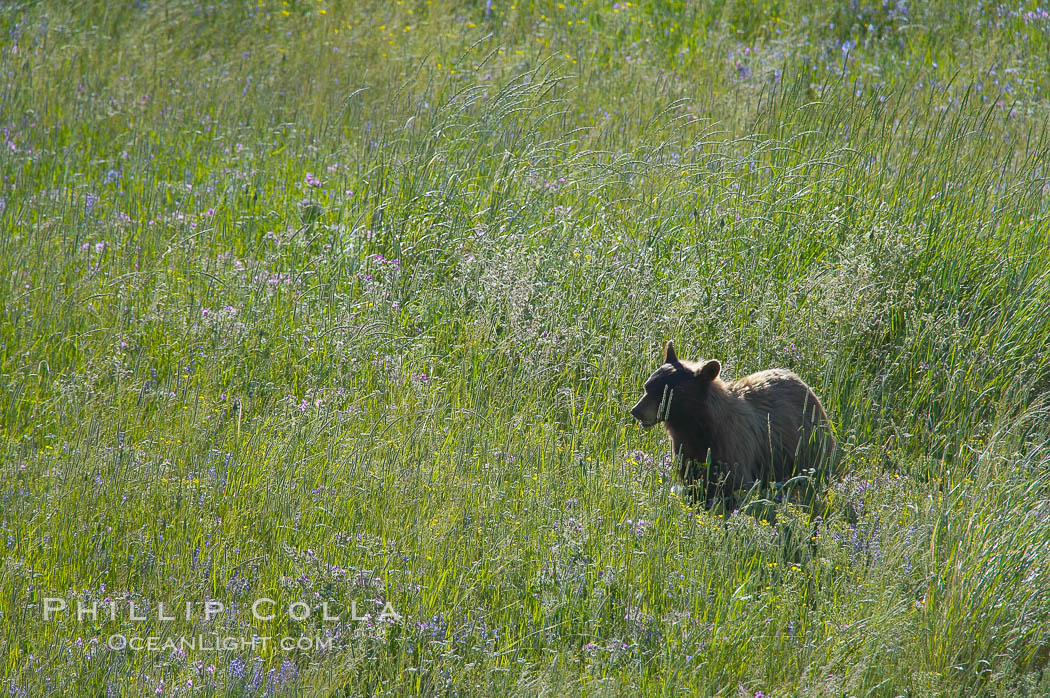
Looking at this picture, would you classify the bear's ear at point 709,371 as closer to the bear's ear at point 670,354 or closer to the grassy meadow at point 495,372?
the bear's ear at point 670,354

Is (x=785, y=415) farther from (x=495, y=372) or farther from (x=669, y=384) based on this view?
(x=495, y=372)

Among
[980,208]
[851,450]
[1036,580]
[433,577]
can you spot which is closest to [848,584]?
[1036,580]

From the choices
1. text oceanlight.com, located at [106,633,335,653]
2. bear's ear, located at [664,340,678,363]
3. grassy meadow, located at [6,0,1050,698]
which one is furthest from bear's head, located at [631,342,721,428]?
text oceanlight.com, located at [106,633,335,653]

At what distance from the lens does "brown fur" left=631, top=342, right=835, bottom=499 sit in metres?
4.38

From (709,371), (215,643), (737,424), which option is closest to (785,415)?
(737,424)

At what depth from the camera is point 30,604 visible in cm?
311

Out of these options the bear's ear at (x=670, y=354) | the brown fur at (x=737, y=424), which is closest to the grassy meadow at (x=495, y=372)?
the brown fur at (x=737, y=424)

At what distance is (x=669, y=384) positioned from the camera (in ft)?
14.3

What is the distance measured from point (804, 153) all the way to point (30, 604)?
523 cm

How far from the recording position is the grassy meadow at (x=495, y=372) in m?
3.26

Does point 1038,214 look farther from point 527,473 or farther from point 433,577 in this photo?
point 433,577

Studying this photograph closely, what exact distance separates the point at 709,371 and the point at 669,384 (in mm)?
201

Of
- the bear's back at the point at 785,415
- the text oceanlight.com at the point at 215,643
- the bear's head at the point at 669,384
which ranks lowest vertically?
the text oceanlight.com at the point at 215,643

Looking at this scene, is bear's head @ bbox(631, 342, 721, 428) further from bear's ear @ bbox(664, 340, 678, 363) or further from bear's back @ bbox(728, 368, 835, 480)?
bear's back @ bbox(728, 368, 835, 480)
